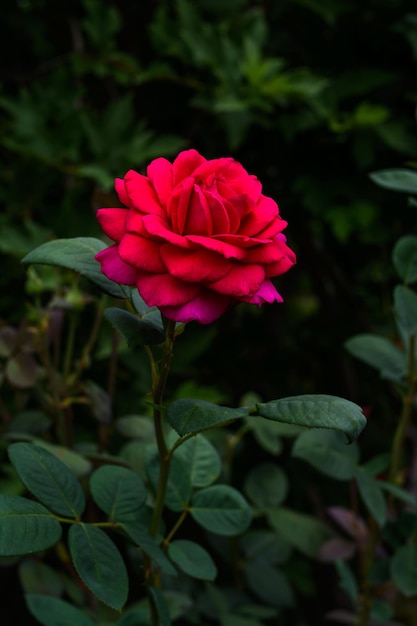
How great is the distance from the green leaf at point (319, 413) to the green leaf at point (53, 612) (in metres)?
A: 0.39

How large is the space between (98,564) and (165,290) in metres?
0.23

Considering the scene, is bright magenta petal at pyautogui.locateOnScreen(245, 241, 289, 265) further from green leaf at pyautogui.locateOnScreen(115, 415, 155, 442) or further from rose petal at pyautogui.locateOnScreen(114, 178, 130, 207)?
green leaf at pyautogui.locateOnScreen(115, 415, 155, 442)

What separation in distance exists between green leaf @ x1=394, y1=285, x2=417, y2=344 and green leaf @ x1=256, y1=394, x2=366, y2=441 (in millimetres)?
367

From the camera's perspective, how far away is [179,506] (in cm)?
76

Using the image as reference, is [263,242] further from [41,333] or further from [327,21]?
[327,21]

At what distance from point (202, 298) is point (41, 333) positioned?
1.74 ft

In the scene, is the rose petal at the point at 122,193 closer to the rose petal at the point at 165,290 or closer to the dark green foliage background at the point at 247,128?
the rose petal at the point at 165,290

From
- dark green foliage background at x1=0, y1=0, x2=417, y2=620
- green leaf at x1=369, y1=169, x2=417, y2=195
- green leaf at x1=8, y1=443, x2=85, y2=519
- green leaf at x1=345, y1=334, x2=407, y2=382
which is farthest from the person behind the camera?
dark green foliage background at x1=0, y1=0, x2=417, y2=620

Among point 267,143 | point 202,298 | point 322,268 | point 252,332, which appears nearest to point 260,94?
point 267,143

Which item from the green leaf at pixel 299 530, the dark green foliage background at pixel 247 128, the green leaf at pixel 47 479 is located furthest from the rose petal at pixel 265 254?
the dark green foliage background at pixel 247 128

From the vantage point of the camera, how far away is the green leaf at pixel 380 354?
3.16ft

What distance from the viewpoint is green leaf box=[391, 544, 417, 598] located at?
3.05 ft

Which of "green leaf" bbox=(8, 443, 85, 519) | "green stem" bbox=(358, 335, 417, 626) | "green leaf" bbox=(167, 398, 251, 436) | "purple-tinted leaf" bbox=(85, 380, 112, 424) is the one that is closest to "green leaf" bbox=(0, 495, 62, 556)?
"green leaf" bbox=(8, 443, 85, 519)

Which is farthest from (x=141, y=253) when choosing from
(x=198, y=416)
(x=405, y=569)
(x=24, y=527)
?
(x=405, y=569)
